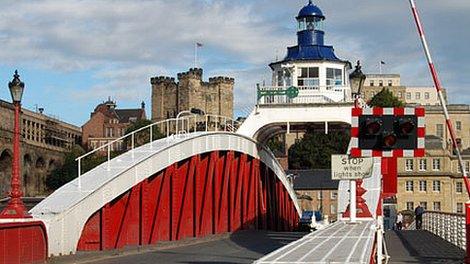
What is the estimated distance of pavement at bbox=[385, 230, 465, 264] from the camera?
75.2 ft

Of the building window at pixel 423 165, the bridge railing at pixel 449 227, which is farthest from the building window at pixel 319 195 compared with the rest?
the bridge railing at pixel 449 227

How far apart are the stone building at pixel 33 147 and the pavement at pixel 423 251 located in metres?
87.1

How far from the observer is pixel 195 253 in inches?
937

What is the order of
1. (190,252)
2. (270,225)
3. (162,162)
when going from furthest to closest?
1. (270,225)
2. (162,162)
3. (190,252)

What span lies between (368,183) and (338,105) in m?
5.60

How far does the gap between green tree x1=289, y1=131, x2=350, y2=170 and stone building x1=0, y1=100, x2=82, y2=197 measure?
37.1m

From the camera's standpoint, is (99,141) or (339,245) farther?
(99,141)

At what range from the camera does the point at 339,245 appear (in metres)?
12.2

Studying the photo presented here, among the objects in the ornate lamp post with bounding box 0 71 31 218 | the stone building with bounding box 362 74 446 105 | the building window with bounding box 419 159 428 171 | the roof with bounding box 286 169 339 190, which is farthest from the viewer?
the stone building with bounding box 362 74 446 105

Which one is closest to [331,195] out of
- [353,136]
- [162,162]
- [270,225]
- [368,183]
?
[270,225]

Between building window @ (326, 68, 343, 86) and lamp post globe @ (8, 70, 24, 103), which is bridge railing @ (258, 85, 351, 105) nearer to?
building window @ (326, 68, 343, 86)

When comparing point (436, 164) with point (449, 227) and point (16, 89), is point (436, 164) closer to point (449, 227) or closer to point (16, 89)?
point (449, 227)

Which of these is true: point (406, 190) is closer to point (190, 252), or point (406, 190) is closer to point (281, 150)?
point (281, 150)

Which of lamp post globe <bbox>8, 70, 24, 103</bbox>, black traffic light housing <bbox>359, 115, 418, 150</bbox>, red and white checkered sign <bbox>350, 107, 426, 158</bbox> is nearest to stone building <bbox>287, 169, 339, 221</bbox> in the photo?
lamp post globe <bbox>8, 70, 24, 103</bbox>
